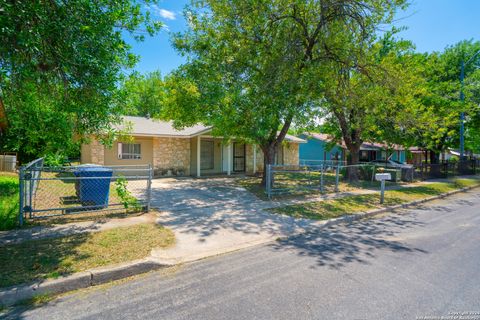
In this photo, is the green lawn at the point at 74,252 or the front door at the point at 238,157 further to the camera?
the front door at the point at 238,157

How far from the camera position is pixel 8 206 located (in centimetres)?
675

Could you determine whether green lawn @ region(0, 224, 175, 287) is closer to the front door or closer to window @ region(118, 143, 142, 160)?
window @ region(118, 143, 142, 160)

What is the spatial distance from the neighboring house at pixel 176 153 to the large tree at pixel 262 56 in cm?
490

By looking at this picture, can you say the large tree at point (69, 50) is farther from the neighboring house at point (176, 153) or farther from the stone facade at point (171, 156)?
the stone facade at point (171, 156)

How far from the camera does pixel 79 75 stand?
17.0 feet

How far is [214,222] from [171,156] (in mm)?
10164

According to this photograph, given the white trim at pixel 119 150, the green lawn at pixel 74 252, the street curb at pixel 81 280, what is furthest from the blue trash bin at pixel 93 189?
the white trim at pixel 119 150

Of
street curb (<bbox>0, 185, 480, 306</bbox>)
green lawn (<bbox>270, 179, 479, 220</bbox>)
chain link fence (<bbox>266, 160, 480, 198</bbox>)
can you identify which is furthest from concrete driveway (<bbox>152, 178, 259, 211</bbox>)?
street curb (<bbox>0, 185, 480, 306</bbox>)

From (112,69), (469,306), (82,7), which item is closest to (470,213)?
(469,306)

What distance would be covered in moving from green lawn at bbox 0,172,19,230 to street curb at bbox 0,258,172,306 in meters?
2.98

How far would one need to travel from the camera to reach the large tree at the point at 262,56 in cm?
966

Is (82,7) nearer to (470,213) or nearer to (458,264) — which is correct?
(458,264)

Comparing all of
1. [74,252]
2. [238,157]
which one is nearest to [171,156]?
[238,157]

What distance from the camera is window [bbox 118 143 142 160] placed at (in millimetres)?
14374
